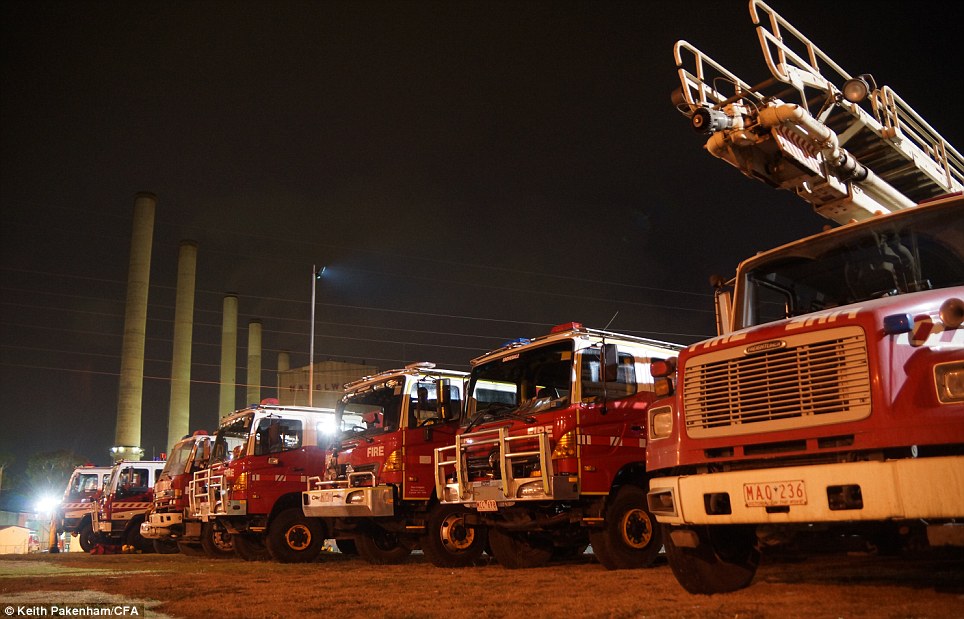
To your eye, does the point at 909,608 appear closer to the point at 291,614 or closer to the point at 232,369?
the point at 291,614

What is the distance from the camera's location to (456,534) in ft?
37.2

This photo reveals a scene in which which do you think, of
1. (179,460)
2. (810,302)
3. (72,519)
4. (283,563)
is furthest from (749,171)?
(72,519)

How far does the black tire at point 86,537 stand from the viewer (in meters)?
24.0

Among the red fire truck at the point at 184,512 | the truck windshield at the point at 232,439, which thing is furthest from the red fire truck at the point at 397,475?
the red fire truck at the point at 184,512

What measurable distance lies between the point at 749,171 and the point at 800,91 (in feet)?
3.23

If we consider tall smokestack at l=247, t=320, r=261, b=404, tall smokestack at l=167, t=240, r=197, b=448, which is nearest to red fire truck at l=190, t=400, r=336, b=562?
tall smokestack at l=167, t=240, r=197, b=448

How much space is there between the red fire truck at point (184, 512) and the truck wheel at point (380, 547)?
13.8 ft

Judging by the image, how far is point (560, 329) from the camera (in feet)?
31.7

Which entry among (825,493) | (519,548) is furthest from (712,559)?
(519,548)

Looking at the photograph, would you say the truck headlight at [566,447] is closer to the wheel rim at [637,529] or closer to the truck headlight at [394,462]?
the wheel rim at [637,529]

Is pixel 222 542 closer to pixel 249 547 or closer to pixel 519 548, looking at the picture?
pixel 249 547

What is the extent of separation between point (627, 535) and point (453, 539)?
10.2ft

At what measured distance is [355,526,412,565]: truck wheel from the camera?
1296 centimetres

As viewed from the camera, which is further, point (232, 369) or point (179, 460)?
point (232, 369)
